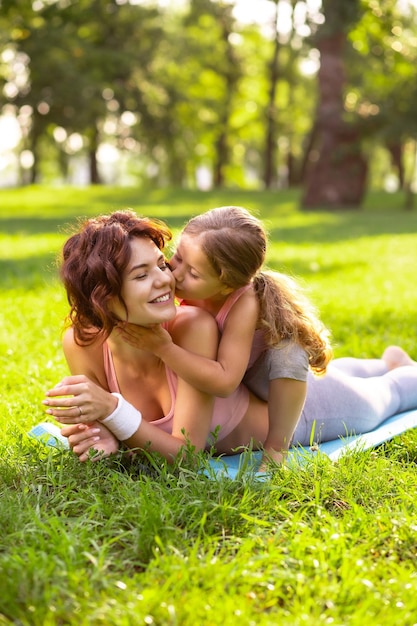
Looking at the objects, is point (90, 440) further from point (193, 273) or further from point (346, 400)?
point (346, 400)

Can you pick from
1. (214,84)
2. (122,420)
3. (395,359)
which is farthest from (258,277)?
(214,84)

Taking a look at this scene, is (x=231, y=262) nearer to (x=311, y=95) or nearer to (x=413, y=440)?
(x=413, y=440)

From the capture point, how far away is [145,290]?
9.27 feet

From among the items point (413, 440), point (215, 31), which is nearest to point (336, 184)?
point (215, 31)

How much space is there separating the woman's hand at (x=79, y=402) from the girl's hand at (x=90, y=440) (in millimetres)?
65

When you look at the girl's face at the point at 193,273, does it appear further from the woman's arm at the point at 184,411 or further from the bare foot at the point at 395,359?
the bare foot at the point at 395,359

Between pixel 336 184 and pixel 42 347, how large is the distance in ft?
55.0

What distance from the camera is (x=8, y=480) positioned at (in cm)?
283

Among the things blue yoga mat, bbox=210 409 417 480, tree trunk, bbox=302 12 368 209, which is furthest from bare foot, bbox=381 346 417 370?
tree trunk, bbox=302 12 368 209

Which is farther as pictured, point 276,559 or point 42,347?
point 42,347

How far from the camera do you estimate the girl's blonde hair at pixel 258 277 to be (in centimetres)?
291

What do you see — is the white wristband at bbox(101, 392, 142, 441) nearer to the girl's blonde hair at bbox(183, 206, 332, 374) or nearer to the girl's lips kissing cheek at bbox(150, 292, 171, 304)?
the girl's lips kissing cheek at bbox(150, 292, 171, 304)

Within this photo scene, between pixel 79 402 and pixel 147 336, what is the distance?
35 cm

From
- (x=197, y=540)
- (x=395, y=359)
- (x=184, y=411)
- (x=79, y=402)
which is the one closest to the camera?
(x=197, y=540)
